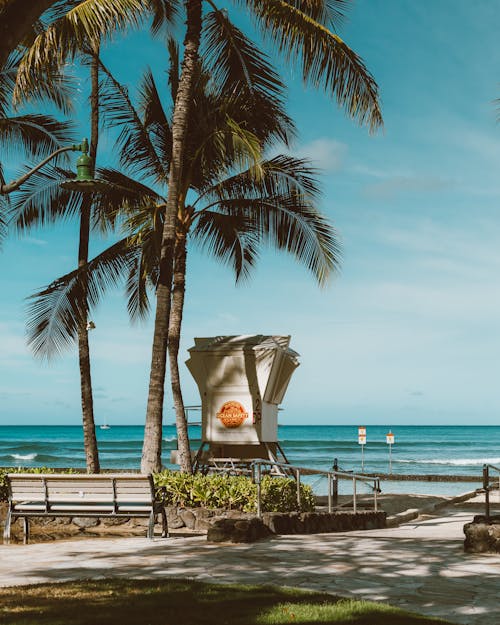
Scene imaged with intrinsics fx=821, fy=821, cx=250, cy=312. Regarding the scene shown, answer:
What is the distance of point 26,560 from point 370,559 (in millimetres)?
3619

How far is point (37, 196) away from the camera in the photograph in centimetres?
1720

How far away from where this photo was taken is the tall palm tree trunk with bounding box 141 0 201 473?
538 inches

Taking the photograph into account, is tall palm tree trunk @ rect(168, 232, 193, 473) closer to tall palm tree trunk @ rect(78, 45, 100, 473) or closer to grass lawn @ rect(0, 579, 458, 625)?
tall palm tree trunk @ rect(78, 45, 100, 473)

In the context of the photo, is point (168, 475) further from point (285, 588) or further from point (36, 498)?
point (285, 588)

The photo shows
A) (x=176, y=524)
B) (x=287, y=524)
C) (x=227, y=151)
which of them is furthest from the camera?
(x=227, y=151)

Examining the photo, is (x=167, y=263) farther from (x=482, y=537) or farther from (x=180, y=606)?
(x=180, y=606)

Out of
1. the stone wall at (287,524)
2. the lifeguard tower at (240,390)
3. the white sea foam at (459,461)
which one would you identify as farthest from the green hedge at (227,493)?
the white sea foam at (459,461)

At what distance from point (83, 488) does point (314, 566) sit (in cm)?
406

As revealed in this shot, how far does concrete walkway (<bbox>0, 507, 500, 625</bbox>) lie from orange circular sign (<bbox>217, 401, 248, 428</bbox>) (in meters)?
5.88

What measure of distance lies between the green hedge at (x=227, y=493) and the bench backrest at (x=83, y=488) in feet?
5.37

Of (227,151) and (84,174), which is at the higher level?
(227,151)

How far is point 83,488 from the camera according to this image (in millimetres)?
11000

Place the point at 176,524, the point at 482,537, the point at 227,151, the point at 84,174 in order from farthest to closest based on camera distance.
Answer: the point at 227,151 → the point at 176,524 → the point at 84,174 → the point at 482,537

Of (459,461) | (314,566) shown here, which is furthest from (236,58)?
(459,461)
